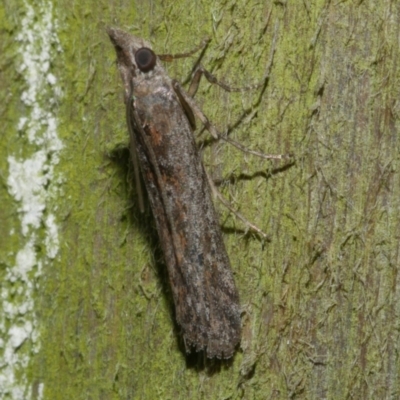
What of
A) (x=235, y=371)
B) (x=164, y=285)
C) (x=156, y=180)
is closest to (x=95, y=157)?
(x=156, y=180)

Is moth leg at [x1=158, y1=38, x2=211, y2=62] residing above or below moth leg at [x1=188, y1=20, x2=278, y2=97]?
above

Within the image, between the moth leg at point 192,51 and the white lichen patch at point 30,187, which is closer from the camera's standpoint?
the white lichen patch at point 30,187

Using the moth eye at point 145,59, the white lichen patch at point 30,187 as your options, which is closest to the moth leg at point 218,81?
the moth eye at point 145,59

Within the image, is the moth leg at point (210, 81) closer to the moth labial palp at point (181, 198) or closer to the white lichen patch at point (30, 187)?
→ the moth labial palp at point (181, 198)

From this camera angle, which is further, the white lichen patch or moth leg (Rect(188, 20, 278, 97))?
moth leg (Rect(188, 20, 278, 97))

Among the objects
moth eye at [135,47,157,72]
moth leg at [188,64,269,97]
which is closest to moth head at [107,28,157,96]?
moth eye at [135,47,157,72]

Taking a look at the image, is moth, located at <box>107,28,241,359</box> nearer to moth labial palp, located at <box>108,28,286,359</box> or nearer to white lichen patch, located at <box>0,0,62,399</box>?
moth labial palp, located at <box>108,28,286,359</box>
